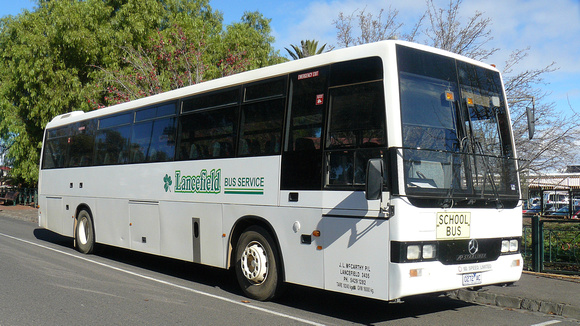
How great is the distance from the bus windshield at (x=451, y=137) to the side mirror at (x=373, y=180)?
0.35 metres

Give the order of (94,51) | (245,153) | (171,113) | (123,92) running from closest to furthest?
1. (245,153)
2. (171,113)
3. (123,92)
4. (94,51)

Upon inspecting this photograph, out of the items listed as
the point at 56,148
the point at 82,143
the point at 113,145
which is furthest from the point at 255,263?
the point at 56,148

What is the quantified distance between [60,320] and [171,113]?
4680 millimetres

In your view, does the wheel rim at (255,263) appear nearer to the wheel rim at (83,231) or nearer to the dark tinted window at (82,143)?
the dark tinted window at (82,143)

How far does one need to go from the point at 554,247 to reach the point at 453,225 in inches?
226

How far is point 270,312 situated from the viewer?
24.5ft

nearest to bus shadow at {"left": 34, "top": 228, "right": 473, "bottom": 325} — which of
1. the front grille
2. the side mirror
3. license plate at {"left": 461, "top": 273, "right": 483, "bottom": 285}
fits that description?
license plate at {"left": 461, "top": 273, "right": 483, "bottom": 285}

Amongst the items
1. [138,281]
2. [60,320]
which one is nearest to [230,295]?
[138,281]

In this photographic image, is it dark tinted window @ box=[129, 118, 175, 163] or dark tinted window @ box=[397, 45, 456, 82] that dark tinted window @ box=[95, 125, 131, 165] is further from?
dark tinted window @ box=[397, 45, 456, 82]

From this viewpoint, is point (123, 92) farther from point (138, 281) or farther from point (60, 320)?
point (60, 320)

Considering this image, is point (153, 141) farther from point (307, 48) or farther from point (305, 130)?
point (307, 48)

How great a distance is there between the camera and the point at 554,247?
36.8ft

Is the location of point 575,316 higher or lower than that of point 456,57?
lower

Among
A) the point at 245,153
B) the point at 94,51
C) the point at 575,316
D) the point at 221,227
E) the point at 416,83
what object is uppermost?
the point at 94,51
